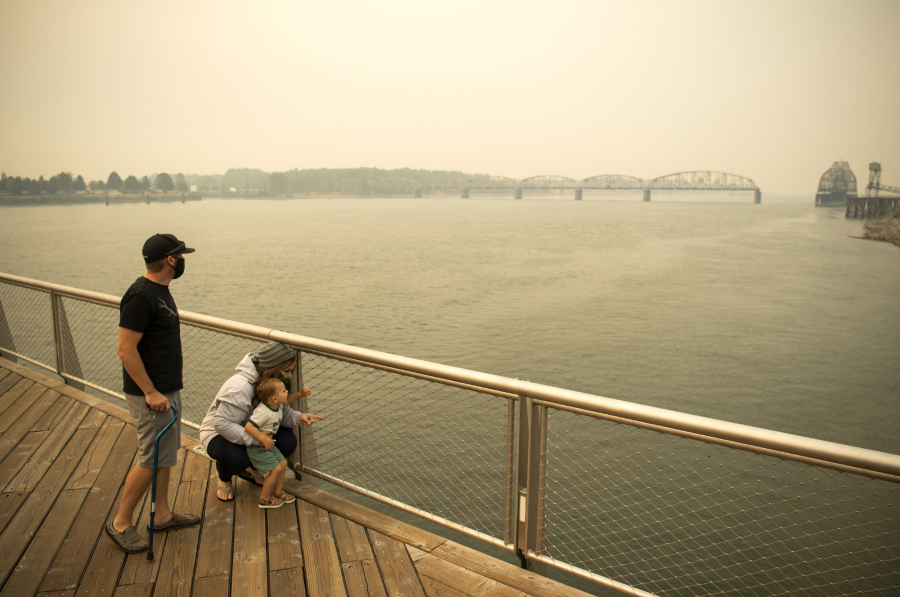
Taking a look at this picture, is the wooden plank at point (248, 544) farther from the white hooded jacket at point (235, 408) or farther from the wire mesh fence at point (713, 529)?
the wire mesh fence at point (713, 529)

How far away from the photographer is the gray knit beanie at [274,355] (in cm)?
368

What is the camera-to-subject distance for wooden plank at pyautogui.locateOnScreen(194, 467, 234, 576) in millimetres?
3155

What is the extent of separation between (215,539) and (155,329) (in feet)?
4.08

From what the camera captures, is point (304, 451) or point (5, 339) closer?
point (304, 451)

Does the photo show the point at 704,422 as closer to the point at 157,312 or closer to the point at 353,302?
the point at 157,312

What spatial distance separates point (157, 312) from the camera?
3225 mm

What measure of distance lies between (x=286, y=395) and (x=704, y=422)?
7.90 ft

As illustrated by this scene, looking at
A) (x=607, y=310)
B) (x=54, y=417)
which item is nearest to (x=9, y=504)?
(x=54, y=417)

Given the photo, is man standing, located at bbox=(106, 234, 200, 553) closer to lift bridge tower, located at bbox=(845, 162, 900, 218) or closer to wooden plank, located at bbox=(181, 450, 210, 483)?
wooden plank, located at bbox=(181, 450, 210, 483)

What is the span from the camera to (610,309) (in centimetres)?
2394

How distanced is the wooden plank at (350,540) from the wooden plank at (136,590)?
0.94 meters

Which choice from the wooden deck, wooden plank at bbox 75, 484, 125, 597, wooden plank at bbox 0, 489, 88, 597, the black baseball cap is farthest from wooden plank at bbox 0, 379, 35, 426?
the black baseball cap

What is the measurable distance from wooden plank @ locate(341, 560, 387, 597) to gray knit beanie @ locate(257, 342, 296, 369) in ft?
4.06

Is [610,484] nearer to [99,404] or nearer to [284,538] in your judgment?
[284,538]
